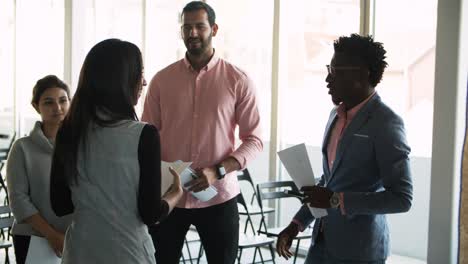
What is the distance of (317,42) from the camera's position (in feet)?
19.9

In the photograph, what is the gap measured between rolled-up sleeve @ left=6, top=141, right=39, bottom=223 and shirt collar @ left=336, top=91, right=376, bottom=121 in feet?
4.97

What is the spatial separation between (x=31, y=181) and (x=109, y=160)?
1.15m

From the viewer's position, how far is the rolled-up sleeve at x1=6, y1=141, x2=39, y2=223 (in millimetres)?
2852

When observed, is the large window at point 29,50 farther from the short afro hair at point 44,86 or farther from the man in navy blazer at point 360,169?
the man in navy blazer at point 360,169

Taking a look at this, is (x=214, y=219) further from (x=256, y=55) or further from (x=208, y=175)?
(x=256, y=55)

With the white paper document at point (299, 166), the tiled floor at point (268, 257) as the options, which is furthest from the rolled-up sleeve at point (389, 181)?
the tiled floor at point (268, 257)

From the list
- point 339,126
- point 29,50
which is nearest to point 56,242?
point 339,126

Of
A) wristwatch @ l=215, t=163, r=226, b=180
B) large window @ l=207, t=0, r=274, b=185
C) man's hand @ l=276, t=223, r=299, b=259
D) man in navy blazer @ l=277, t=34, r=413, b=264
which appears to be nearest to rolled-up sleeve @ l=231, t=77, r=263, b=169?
wristwatch @ l=215, t=163, r=226, b=180

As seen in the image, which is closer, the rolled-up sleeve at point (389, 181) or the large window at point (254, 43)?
the rolled-up sleeve at point (389, 181)

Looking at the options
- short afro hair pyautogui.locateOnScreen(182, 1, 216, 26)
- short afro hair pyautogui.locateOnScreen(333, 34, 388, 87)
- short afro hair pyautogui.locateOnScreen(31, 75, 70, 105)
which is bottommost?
short afro hair pyautogui.locateOnScreen(31, 75, 70, 105)

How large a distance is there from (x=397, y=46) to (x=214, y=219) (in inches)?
121

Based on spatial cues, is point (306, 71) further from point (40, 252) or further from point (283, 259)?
point (40, 252)

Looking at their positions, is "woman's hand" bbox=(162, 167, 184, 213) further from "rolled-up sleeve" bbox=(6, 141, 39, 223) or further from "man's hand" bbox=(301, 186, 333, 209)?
"rolled-up sleeve" bbox=(6, 141, 39, 223)

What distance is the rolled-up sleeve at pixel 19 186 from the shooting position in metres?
2.85
